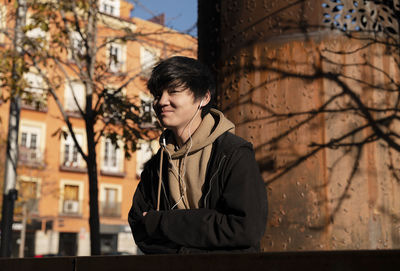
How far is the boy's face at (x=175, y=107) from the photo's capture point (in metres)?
1.93

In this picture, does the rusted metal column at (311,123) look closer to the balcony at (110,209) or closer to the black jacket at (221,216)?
the black jacket at (221,216)

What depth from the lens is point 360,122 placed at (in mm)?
3668

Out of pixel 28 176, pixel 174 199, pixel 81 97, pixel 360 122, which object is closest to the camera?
pixel 174 199

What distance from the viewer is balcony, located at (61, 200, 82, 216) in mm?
34188


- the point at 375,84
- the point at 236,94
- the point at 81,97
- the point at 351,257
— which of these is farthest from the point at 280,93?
the point at 81,97

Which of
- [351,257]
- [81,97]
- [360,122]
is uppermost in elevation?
[81,97]

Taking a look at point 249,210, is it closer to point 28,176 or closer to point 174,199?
point 174,199

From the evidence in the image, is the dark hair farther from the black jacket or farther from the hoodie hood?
the black jacket

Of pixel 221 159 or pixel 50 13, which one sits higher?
pixel 50 13

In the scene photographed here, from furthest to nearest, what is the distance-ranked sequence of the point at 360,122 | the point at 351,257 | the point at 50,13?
1. the point at 50,13
2. the point at 360,122
3. the point at 351,257

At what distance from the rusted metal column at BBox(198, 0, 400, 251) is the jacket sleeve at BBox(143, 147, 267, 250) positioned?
193 cm

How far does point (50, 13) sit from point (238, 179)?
8.44 m

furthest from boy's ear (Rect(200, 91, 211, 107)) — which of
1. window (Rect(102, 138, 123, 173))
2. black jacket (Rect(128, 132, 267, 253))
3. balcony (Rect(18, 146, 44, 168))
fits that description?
window (Rect(102, 138, 123, 173))

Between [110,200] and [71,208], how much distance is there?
2635 mm
